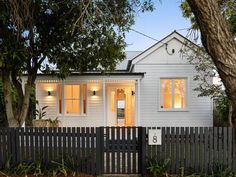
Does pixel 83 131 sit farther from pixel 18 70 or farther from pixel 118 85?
pixel 118 85

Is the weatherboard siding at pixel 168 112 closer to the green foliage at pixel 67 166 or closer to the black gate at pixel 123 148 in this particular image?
the black gate at pixel 123 148

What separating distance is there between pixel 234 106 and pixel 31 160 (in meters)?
6.85

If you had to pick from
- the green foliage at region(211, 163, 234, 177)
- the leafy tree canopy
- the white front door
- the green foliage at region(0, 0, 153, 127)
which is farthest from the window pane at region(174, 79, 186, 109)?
the green foliage at region(211, 163, 234, 177)

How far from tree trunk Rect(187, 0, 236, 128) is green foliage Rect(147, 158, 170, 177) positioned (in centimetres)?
539

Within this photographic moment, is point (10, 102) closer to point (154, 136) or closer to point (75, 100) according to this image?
point (154, 136)

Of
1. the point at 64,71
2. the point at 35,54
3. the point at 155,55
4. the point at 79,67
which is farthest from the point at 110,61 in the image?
the point at 155,55

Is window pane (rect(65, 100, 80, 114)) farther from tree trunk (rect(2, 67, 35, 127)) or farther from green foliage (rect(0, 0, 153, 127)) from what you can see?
tree trunk (rect(2, 67, 35, 127))

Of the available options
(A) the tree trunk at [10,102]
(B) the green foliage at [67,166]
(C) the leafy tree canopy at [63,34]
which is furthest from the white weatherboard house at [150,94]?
(B) the green foliage at [67,166]

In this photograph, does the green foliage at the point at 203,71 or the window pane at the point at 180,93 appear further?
the window pane at the point at 180,93

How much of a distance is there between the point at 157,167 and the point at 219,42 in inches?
228

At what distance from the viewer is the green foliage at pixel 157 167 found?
773 centimetres

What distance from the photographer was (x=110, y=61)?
10195mm

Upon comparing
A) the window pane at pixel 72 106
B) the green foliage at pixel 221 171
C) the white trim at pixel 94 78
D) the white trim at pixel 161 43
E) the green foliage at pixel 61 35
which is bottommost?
the green foliage at pixel 221 171

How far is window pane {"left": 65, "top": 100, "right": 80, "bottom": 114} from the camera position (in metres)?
16.6
